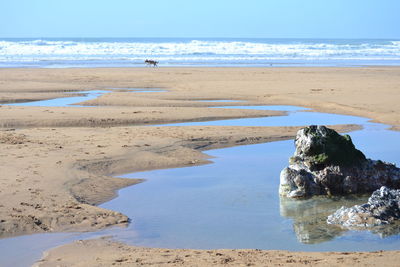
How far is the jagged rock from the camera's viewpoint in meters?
7.02

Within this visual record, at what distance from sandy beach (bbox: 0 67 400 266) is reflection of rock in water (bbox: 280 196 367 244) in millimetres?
862

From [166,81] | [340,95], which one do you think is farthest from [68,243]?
[166,81]

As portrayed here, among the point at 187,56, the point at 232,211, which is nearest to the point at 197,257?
the point at 232,211

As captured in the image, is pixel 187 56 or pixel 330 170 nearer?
pixel 330 170

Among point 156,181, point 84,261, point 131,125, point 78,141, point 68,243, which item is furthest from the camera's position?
point 131,125

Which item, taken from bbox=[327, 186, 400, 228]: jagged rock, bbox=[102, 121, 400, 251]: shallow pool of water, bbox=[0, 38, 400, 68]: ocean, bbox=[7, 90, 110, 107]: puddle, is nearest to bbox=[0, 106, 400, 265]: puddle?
bbox=[102, 121, 400, 251]: shallow pool of water

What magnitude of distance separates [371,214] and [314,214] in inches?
30.1

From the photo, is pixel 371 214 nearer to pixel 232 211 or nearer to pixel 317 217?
pixel 317 217

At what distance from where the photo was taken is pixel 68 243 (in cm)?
623

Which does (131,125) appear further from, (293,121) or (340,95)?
(340,95)

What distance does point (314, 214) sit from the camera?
7652 millimetres

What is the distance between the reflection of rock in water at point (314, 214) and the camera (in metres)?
6.70

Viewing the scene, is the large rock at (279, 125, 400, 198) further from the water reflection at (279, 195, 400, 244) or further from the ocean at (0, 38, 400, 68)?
the ocean at (0, 38, 400, 68)

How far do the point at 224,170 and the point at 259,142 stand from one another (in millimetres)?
2724
